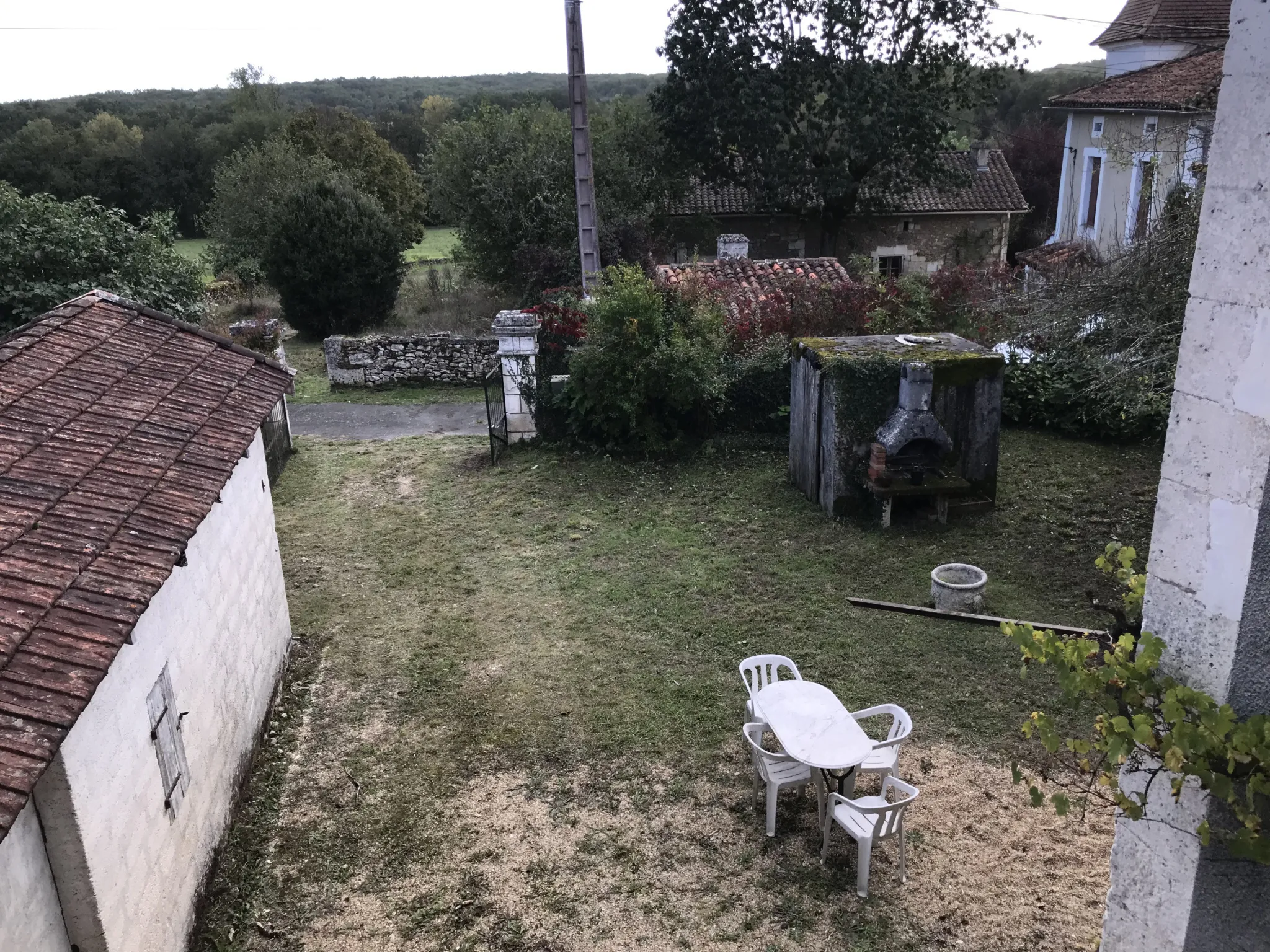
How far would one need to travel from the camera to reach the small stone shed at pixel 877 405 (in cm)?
1070

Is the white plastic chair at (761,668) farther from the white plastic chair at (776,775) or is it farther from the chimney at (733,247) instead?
the chimney at (733,247)

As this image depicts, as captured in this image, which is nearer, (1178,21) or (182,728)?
(182,728)

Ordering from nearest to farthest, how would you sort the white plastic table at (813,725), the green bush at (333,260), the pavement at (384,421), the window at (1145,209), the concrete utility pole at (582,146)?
the white plastic table at (813,725) → the window at (1145,209) → the concrete utility pole at (582,146) → the pavement at (384,421) → the green bush at (333,260)

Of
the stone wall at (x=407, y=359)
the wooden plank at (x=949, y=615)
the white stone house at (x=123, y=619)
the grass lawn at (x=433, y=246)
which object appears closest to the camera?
the white stone house at (x=123, y=619)

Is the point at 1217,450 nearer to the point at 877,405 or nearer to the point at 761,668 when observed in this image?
the point at 761,668

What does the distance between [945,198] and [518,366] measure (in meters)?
17.9

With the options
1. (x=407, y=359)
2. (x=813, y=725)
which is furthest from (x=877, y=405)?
(x=407, y=359)

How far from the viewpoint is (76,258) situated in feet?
43.4

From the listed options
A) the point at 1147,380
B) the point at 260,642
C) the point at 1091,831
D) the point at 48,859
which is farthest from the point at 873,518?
the point at 48,859

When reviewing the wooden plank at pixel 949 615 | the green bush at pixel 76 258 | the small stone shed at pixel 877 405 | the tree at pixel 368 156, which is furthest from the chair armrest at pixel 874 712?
the tree at pixel 368 156

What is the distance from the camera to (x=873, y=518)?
36.8 feet

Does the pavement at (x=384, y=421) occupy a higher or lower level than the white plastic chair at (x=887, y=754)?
lower

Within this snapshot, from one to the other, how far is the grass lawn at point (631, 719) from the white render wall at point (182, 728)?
433 mm

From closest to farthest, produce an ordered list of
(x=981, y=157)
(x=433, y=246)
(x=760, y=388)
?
(x=760, y=388) → (x=981, y=157) → (x=433, y=246)
